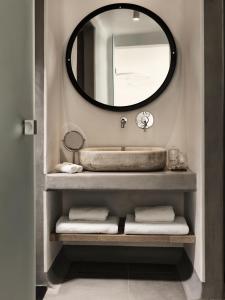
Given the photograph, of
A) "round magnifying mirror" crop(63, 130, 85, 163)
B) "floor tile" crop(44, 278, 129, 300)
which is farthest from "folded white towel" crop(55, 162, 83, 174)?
"floor tile" crop(44, 278, 129, 300)

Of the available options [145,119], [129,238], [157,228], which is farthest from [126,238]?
[145,119]

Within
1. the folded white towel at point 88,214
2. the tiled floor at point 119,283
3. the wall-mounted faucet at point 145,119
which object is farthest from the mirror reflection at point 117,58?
the tiled floor at point 119,283

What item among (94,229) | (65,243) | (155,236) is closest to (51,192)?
(94,229)

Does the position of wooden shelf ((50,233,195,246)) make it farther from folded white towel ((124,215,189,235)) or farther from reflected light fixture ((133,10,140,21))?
reflected light fixture ((133,10,140,21))

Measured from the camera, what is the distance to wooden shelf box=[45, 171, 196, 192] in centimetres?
222

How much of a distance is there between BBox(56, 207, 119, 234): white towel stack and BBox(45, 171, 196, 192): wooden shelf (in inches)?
10.1

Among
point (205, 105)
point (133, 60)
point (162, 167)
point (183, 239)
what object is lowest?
point (183, 239)

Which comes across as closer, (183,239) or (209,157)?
(209,157)

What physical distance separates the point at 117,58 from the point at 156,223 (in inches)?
51.4

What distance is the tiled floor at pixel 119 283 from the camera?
7.06 feet

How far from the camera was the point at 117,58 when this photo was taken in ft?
8.82

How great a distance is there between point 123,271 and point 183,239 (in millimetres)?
593

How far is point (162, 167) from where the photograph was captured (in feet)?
7.77

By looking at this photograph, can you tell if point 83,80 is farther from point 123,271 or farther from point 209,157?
point 123,271
